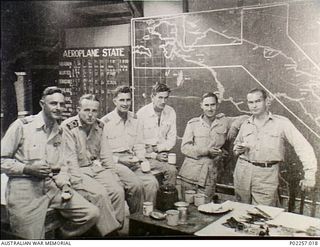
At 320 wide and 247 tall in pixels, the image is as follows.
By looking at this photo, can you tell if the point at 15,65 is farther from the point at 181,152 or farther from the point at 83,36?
the point at 181,152

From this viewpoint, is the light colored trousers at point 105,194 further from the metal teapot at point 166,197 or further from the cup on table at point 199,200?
the cup on table at point 199,200

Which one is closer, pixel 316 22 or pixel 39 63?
pixel 316 22

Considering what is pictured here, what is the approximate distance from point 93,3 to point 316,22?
1252 millimetres

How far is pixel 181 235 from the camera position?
214cm

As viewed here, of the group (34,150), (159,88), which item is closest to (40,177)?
(34,150)

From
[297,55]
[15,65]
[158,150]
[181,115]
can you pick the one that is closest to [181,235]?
[158,150]

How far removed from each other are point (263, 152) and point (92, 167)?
0.98m

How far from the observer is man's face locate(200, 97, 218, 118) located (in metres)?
2.26

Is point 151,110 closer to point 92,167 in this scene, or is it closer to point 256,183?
point 92,167

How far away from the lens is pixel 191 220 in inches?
83.9

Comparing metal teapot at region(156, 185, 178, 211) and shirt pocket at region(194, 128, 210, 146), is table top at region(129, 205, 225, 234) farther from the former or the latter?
shirt pocket at region(194, 128, 210, 146)

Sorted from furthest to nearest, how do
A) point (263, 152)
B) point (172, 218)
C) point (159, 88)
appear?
point (159, 88), point (263, 152), point (172, 218)

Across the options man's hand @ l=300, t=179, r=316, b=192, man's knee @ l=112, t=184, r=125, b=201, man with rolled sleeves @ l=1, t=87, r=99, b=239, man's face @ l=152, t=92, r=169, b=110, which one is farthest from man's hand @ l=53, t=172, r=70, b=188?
man's hand @ l=300, t=179, r=316, b=192

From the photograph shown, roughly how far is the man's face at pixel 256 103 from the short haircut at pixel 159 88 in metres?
0.47
